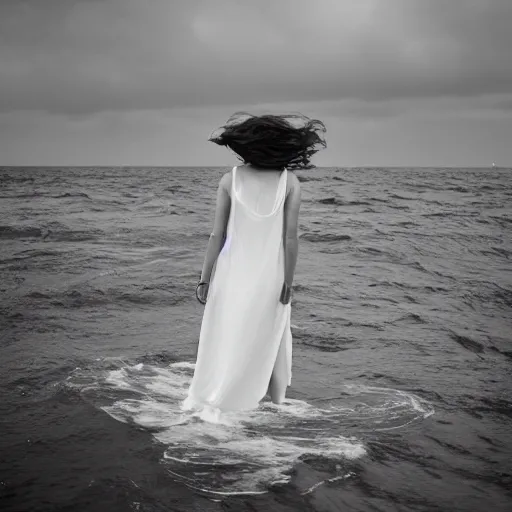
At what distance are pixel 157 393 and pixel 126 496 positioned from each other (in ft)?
6.08

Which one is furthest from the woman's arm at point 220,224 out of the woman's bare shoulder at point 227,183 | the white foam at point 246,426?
the white foam at point 246,426

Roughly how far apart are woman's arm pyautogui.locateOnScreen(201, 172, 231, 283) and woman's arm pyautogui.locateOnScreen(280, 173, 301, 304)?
44cm

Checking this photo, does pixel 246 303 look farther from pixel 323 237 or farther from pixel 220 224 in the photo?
pixel 323 237

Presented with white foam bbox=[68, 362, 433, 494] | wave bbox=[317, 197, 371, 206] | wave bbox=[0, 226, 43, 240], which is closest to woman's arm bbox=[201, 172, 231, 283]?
white foam bbox=[68, 362, 433, 494]

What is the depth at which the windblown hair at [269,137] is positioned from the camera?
4.15 m

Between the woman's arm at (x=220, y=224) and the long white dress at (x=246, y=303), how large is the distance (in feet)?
0.15

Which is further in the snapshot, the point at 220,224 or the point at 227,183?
the point at 220,224

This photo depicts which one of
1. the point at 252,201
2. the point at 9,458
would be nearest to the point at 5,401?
the point at 9,458

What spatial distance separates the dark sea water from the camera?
3.65 metres

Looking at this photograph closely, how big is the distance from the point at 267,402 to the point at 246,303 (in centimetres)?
125

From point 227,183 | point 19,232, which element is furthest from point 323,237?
point 227,183

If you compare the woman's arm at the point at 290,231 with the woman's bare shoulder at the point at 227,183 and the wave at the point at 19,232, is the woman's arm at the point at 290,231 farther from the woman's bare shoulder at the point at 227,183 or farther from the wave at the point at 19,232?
the wave at the point at 19,232

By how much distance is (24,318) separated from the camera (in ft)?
25.6

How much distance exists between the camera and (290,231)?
434 cm
